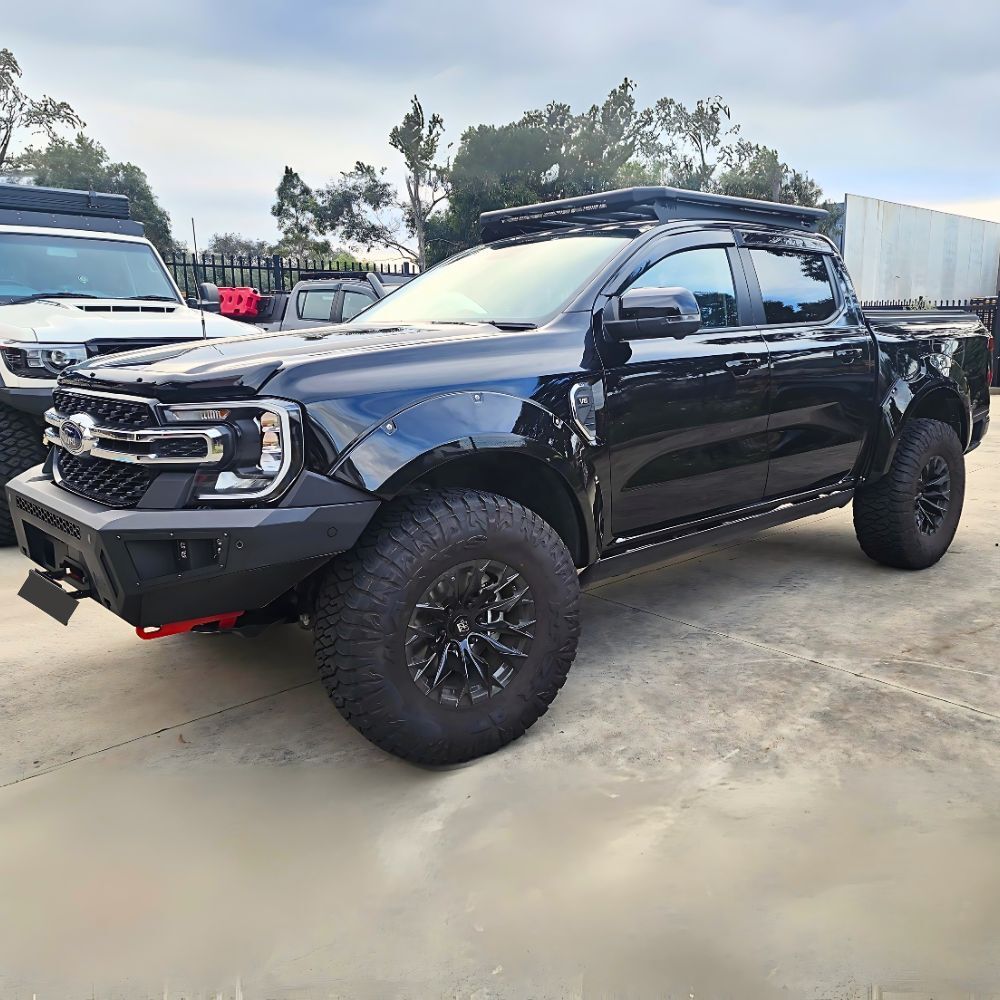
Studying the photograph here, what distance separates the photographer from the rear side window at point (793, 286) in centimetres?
384

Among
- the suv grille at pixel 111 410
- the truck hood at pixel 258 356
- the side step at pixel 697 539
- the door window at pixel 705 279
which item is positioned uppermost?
the door window at pixel 705 279

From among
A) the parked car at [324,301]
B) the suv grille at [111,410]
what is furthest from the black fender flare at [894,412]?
the parked car at [324,301]

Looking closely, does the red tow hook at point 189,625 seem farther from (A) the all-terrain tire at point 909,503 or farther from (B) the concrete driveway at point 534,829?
(A) the all-terrain tire at point 909,503

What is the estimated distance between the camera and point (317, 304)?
11.2m

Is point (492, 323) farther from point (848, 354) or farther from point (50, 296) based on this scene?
point (50, 296)

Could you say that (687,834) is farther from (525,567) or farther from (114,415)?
(114,415)

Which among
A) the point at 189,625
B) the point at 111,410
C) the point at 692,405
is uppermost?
the point at 111,410

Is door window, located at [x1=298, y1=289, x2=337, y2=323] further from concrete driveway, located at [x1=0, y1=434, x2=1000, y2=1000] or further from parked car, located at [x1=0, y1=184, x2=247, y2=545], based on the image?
concrete driveway, located at [x1=0, y1=434, x2=1000, y2=1000]

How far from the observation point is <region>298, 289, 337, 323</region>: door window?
10.9 m

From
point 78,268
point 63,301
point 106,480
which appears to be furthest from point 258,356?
→ point 78,268

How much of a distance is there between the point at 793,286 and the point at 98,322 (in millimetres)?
4213

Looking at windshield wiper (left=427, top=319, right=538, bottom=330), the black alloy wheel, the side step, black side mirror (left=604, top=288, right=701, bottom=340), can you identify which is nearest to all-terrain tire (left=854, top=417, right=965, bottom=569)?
the side step

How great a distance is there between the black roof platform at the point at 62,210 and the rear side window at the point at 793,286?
216 inches

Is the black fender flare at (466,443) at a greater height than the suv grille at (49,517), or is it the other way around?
the black fender flare at (466,443)
